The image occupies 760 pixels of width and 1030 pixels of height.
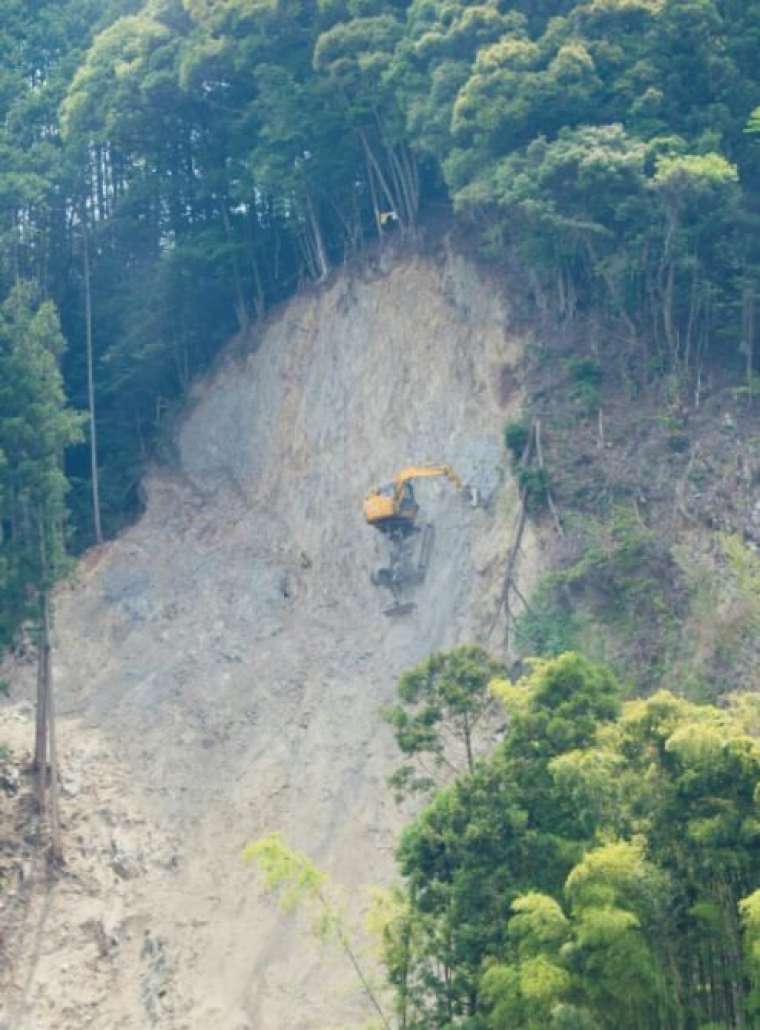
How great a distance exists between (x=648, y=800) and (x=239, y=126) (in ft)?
77.8

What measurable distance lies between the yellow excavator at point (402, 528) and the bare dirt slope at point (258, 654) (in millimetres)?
315

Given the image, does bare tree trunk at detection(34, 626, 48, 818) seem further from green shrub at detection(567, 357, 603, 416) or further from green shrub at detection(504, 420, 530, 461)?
green shrub at detection(567, 357, 603, 416)

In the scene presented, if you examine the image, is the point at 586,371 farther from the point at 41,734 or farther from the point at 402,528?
the point at 41,734

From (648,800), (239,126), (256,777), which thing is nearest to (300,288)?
(239,126)

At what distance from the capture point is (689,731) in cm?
2517

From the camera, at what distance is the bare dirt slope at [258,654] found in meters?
33.4

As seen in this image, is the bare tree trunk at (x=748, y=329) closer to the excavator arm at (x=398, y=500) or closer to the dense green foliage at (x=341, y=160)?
the dense green foliage at (x=341, y=160)

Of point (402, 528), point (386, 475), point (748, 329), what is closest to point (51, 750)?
point (402, 528)

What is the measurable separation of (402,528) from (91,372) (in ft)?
35.6

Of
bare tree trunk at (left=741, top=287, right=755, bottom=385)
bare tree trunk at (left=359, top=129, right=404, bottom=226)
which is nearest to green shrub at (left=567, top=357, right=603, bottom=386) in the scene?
bare tree trunk at (left=741, top=287, right=755, bottom=385)

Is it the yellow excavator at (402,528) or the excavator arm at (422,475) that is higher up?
the excavator arm at (422,475)

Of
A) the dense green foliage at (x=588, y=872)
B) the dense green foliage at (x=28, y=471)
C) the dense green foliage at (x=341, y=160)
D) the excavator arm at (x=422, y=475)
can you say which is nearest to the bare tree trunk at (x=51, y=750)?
the dense green foliage at (x=28, y=471)

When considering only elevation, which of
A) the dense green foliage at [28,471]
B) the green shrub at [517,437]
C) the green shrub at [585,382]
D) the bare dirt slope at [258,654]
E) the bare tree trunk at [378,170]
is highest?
the bare tree trunk at [378,170]

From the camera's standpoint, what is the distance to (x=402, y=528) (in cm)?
3900
